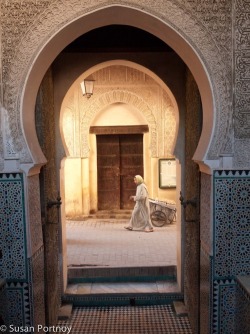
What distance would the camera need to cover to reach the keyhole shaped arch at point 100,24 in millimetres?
2143

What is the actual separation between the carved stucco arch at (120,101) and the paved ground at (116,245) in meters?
1.71

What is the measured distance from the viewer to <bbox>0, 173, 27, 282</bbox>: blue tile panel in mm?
2176

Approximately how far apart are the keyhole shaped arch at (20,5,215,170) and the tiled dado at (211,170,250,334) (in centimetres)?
25

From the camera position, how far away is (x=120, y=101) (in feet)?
23.2

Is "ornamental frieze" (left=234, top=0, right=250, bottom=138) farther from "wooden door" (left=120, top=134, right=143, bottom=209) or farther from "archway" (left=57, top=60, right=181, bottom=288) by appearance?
"wooden door" (left=120, top=134, right=143, bottom=209)

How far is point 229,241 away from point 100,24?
1622mm

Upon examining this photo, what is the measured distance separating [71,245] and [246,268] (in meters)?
3.60

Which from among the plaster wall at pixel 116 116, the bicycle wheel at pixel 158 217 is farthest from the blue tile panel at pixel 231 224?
the plaster wall at pixel 116 116

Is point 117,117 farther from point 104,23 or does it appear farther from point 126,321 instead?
point 104,23

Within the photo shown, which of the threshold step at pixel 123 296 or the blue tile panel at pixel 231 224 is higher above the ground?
the blue tile panel at pixel 231 224

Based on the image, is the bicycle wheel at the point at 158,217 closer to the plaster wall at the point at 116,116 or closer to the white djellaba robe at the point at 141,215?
the white djellaba robe at the point at 141,215

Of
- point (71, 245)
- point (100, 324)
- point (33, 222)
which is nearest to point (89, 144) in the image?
point (71, 245)

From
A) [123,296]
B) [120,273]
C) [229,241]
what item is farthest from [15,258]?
[120,273]

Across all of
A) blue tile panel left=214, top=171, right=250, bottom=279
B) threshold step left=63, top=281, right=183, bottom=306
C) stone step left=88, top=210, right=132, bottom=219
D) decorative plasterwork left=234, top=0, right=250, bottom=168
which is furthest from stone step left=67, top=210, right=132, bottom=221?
decorative plasterwork left=234, top=0, right=250, bottom=168
